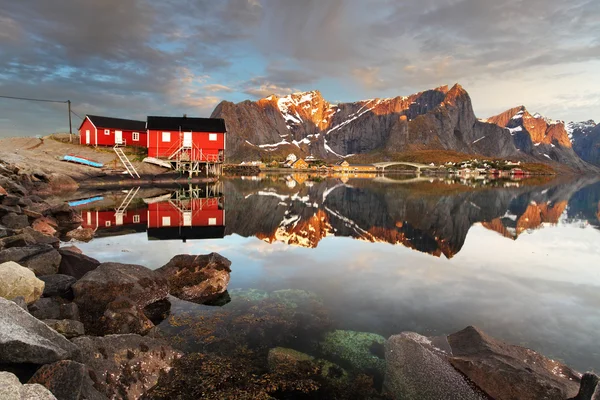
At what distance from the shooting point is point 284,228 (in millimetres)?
24125

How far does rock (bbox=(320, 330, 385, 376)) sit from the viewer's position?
7.71 meters

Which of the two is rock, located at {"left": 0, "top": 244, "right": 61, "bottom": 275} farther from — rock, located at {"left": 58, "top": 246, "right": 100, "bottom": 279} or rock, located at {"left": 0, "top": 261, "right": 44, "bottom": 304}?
rock, located at {"left": 0, "top": 261, "right": 44, "bottom": 304}

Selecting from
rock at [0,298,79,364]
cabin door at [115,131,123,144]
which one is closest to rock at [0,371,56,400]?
rock at [0,298,79,364]

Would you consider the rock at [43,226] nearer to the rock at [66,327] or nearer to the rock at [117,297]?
the rock at [117,297]

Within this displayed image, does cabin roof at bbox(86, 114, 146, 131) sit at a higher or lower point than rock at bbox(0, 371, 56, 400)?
higher

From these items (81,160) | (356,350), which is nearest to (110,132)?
(81,160)

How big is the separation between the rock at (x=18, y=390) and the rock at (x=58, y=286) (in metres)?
5.85

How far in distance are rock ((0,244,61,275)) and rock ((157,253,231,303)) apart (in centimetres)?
314

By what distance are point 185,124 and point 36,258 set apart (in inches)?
2394

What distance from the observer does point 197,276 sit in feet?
39.1

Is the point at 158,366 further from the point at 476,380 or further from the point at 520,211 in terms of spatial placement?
the point at 520,211

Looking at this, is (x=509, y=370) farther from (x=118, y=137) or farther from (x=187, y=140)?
(x=118, y=137)

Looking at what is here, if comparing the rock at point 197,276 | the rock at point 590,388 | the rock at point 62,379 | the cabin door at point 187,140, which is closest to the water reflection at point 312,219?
the rock at point 197,276

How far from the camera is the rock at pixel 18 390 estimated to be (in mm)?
3842
